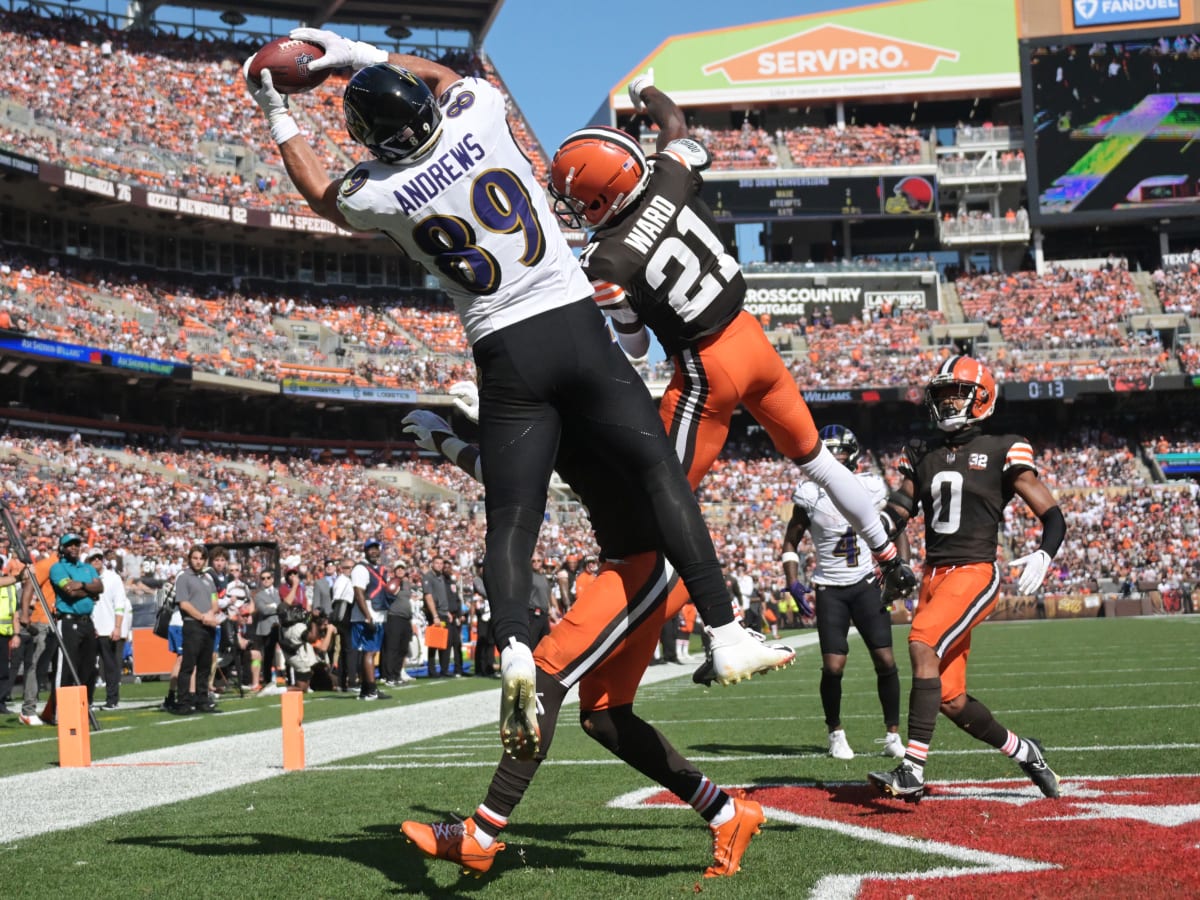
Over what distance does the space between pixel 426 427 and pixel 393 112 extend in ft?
4.63

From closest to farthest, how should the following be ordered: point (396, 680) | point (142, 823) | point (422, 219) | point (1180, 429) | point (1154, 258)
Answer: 1. point (422, 219)
2. point (142, 823)
3. point (396, 680)
4. point (1180, 429)
5. point (1154, 258)

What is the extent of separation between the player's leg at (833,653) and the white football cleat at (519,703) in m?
4.25

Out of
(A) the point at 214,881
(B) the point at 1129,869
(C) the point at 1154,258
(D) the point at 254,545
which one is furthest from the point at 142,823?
(C) the point at 1154,258

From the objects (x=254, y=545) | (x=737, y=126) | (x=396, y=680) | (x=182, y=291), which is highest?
(x=737, y=126)

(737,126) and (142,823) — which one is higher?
(737,126)

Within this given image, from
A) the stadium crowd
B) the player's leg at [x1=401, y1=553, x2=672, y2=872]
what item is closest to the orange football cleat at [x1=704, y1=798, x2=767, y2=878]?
Result: the player's leg at [x1=401, y1=553, x2=672, y2=872]

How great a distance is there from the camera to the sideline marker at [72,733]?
8594 mm

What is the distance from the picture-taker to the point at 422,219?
13.9 feet

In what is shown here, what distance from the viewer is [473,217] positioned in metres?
4.24

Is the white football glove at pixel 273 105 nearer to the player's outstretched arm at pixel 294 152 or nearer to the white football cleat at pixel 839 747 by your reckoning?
the player's outstretched arm at pixel 294 152

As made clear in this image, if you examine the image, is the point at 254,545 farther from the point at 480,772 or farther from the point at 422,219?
the point at 422,219

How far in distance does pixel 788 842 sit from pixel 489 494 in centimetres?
181

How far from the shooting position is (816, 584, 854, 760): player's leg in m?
7.92

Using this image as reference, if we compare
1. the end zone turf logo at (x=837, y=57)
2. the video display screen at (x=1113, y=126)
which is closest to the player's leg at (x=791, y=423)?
the video display screen at (x=1113, y=126)
